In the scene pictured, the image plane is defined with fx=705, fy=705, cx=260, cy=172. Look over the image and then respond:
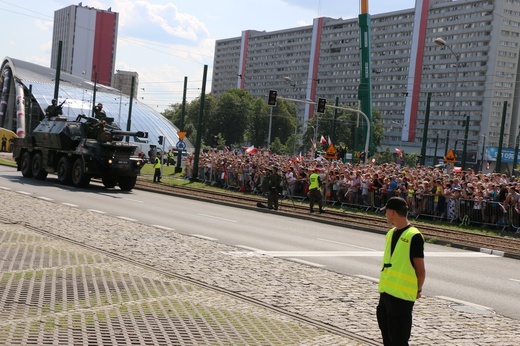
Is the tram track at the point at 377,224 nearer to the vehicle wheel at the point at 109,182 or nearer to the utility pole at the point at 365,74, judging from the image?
the vehicle wheel at the point at 109,182

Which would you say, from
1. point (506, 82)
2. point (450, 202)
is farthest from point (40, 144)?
point (506, 82)

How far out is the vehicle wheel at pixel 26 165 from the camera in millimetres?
30641

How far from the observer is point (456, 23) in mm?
131000

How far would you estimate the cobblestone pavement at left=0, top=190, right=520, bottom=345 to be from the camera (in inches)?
271

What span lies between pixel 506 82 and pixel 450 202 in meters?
96.6

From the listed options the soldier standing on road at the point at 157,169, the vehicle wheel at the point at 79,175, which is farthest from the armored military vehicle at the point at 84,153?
the soldier standing on road at the point at 157,169

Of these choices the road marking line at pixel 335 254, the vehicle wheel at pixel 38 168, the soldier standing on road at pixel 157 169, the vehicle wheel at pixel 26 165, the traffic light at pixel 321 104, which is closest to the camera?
the road marking line at pixel 335 254

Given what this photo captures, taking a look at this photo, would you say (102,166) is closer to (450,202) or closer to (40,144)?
(40,144)

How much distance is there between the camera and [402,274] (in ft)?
19.4

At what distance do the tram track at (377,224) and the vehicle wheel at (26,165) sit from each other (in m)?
4.88

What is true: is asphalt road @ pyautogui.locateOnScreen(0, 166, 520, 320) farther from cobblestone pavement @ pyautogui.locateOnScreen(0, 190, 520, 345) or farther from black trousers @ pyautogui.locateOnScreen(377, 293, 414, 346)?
black trousers @ pyautogui.locateOnScreen(377, 293, 414, 346)

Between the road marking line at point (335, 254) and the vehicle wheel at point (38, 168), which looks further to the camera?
the vehicle wheel at point (38, 168)

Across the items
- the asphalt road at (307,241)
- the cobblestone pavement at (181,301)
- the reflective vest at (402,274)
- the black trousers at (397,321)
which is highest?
the reflective vest at (402,274)

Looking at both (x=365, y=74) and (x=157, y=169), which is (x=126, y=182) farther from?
(x=365, y=74)
